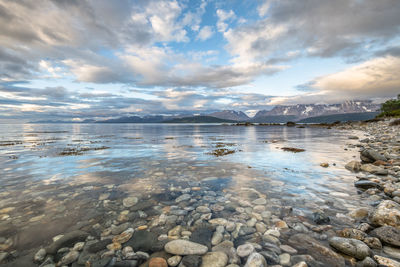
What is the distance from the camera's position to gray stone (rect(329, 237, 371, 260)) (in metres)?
3.98

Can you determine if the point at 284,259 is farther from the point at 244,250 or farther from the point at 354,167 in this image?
the point at 354,167

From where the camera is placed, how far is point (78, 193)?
8.09 meters

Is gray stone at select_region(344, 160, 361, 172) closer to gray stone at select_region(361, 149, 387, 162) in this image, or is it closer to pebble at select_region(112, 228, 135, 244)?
gray stone at select_region(361, 149, 387, 162)

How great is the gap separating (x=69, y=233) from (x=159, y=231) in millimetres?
2482

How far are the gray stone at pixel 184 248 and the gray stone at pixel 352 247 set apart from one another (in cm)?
311

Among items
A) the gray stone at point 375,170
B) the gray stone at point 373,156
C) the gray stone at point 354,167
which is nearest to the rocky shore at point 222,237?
the gray stone at point 375,170

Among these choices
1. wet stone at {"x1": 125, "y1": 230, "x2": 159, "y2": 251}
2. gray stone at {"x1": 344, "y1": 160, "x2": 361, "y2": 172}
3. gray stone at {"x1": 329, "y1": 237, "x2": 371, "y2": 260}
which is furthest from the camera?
gray stone at {"x1": 344, "y1": 160, "x2": 361, "y2": 172}

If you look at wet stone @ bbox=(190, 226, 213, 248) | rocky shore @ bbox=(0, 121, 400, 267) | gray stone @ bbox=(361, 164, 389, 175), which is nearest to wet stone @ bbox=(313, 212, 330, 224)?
rocky shore @ bbox=(0, 121, 400, 267)

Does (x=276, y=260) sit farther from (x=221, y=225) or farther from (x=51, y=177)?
(x=51, y=177)

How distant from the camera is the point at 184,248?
4.36 metres

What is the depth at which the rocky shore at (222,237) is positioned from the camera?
400 centimetres

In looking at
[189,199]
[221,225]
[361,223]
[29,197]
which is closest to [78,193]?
[29,197]

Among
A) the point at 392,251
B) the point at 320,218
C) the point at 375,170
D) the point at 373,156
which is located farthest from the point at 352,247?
the point at 373,156

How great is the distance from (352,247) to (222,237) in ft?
9.68
